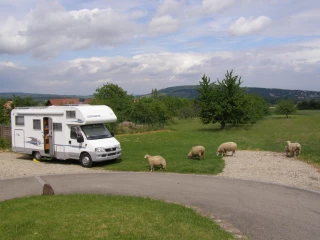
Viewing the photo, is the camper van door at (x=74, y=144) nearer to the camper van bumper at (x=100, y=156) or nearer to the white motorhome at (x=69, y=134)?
the white motorhome at (x=69, y=134)

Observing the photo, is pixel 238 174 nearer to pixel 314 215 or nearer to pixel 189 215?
pixel 314 215

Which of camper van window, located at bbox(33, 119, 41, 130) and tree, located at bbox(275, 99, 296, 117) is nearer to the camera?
camper van window, located at bbox(33, 119, 41, 130)

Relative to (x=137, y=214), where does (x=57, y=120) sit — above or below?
above

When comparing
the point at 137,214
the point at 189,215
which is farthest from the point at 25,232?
the point at 189,215

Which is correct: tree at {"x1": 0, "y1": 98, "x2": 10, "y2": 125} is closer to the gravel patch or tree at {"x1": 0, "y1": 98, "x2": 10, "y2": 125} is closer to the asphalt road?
the asphalt road

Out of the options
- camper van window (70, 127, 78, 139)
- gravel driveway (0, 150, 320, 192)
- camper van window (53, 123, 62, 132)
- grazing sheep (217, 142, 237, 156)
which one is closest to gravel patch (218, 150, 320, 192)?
gravel driveway (0, 150, 320, 192)

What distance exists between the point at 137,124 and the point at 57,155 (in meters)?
23.3

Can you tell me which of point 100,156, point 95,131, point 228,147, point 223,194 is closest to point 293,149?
point 228,147

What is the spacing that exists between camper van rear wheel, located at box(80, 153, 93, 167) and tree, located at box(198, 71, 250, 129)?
102 feet

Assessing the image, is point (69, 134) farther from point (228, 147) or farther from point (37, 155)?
point (228, 147)

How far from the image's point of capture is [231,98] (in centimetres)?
4625

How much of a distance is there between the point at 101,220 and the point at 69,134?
443 inches

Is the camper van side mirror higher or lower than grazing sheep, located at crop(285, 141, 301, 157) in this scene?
higher

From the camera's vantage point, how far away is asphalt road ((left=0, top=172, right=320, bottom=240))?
25.5ft
